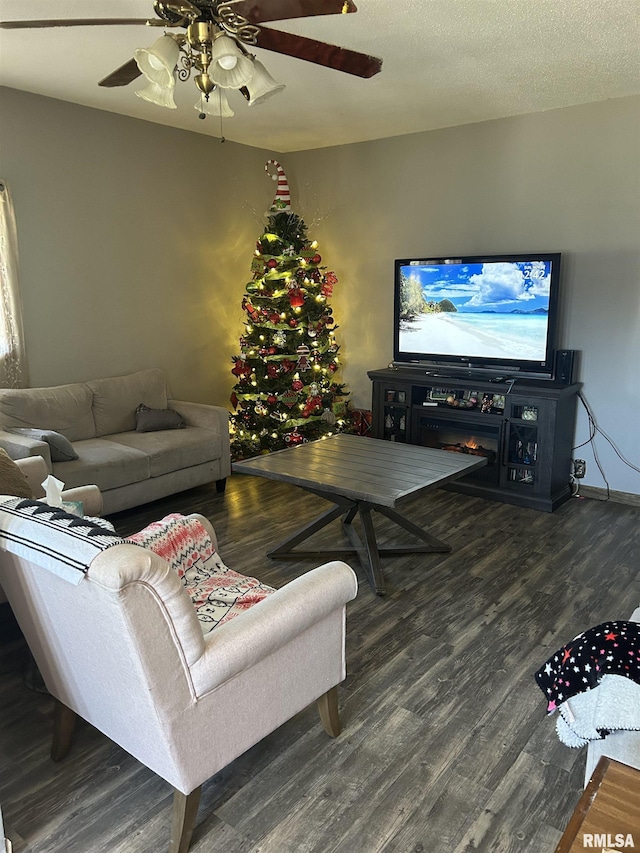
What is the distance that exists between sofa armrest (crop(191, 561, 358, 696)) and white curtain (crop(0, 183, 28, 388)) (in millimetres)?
3262

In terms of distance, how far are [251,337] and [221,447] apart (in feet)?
3.74

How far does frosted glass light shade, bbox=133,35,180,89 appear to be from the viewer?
6.46 ft

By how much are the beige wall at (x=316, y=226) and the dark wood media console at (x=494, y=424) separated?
44 centimetres

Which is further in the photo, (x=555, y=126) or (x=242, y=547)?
(x=555, y=126)

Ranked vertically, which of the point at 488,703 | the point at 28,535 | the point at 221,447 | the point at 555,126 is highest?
the point at 555,126

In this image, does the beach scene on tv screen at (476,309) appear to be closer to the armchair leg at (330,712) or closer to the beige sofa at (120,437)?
the beige sofa at (120,437)

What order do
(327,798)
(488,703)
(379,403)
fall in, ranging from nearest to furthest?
1. (327,798)
2. (488,703)
3. (379,403)

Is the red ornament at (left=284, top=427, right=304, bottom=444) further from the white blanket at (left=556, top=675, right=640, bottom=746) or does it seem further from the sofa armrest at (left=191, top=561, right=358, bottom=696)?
the white blanket at (left=556, top=675, right=640, bottom=746)

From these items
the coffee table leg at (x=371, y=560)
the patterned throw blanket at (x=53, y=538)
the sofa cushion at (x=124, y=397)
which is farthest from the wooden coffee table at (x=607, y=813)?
the sofa cushion at (x=124, y=397)

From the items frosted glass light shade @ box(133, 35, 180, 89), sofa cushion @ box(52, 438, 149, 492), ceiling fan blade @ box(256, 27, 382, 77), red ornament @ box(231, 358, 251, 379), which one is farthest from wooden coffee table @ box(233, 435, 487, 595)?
frosted glass light shade @ box(133, 35, 180, 89)

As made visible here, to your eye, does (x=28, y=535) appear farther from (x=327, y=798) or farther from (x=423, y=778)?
(x=423, y=778)

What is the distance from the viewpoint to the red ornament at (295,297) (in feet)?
17.1

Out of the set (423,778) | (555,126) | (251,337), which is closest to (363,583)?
(423,778)

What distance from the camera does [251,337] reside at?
17.8 ft
